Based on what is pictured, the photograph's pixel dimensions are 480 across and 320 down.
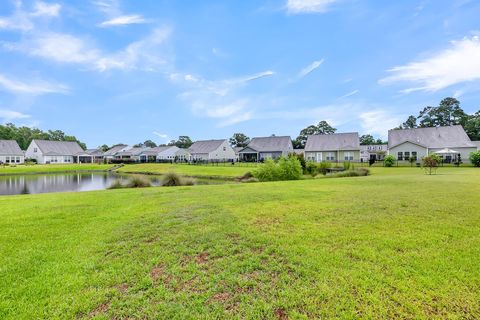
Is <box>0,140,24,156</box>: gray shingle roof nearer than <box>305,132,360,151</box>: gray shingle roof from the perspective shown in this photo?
No

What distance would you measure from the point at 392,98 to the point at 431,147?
1306 cm

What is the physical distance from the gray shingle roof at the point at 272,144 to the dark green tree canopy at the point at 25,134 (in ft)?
236

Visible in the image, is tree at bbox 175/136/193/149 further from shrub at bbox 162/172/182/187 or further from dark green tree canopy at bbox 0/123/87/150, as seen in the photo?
shrub at bbox 162/172/182/187

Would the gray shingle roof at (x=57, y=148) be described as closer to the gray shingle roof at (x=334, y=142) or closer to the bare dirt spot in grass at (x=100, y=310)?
the gray shingle roof at (x=334, y=142)

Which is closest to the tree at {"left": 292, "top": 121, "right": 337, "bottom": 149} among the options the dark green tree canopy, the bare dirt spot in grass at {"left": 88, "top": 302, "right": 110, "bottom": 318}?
the bare dirt spot in grass at {"left": 88, "top": 302, "right": 110, "bottom": 318}

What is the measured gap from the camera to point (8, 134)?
71312 millimetres

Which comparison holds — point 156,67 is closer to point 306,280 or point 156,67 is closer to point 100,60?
point 100,60

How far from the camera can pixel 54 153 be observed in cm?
6078

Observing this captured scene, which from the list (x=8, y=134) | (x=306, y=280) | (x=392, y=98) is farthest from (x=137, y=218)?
(x=8, y=134)

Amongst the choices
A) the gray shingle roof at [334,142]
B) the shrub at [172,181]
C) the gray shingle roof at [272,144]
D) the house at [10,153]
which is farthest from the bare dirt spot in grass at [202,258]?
the house at [10,153]

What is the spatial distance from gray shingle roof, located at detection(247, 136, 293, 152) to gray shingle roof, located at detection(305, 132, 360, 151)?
6.66 meters

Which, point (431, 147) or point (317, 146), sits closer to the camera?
point (431, 147)

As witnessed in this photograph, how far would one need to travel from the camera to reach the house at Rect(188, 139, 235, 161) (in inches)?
2318

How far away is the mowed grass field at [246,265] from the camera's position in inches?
107
